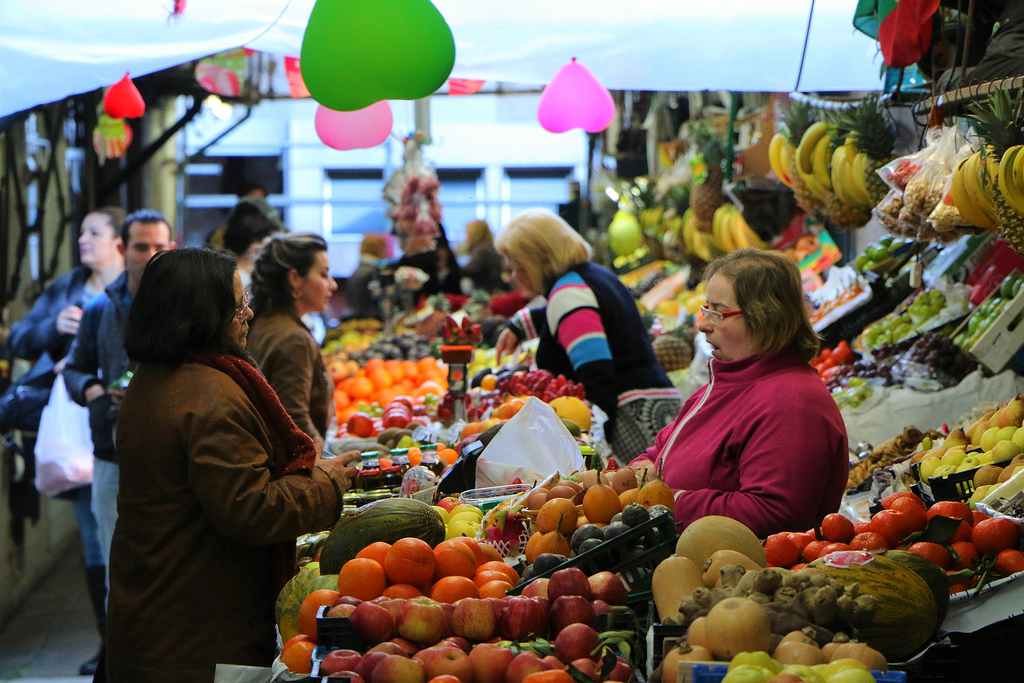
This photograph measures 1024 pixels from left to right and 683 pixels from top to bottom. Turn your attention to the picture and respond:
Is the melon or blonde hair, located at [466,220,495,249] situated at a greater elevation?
the melon

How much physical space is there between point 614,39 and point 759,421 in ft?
7.75

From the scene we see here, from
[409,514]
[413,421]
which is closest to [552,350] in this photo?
[413,421]

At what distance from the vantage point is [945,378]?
3.89m

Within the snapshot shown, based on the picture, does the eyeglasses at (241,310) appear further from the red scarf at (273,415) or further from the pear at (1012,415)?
the pear at (1012,415)

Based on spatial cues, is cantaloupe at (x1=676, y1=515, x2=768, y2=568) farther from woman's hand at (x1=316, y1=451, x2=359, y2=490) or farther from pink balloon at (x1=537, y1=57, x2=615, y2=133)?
pink balloon at (x1=537, y1=57, x2=615, y2=133)

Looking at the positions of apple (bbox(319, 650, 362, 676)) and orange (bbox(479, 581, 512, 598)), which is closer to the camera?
apple (bbox(319, 650, 362, 676))

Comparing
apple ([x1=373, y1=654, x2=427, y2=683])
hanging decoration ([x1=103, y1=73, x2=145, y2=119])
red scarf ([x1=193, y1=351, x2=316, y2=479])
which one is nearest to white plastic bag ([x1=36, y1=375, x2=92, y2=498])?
hanging decoration ([x1=103, y1=73, x2=145, y2=119])

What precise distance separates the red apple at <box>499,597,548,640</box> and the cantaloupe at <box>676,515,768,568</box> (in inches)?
10.7

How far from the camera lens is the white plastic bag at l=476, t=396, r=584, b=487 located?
275 centimetres

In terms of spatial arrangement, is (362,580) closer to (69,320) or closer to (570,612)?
(570,612)

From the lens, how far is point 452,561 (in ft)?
6.43

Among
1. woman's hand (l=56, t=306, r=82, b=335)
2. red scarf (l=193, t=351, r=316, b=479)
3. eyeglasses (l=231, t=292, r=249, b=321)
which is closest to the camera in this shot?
red scarf (l=193, t=351, r=316, b=479)

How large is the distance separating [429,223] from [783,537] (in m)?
5.79

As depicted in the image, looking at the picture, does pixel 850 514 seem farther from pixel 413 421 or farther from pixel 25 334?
pixel 25 334
